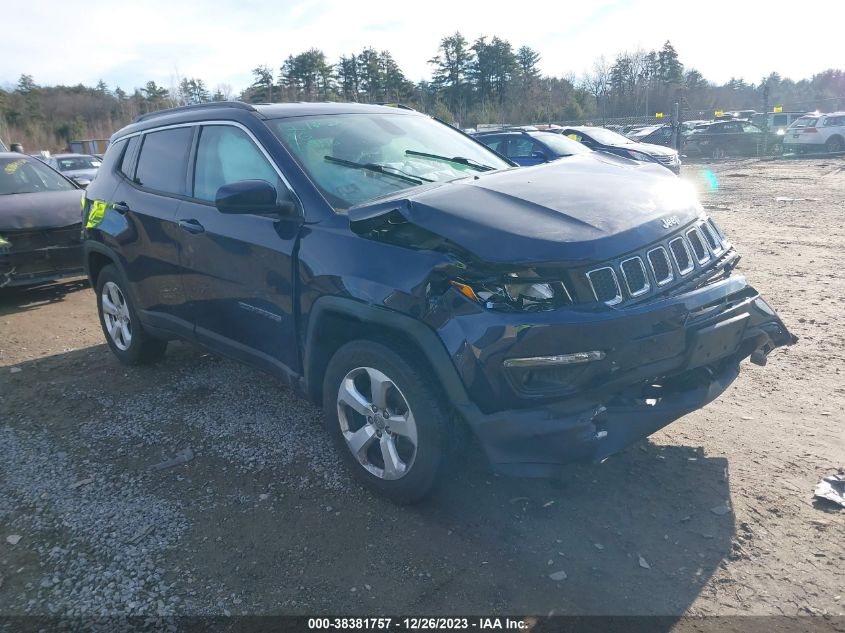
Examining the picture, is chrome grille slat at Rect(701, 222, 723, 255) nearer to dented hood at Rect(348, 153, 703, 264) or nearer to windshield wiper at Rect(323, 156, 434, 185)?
dented hood at Rect(348, 153, 703, 264)

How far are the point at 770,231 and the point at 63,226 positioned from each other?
9.51m

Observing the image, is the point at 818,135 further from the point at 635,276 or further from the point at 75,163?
the point at 635,276

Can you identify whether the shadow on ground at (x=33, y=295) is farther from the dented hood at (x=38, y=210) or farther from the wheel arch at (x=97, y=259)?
the wheel arch at (x=97, y=259)

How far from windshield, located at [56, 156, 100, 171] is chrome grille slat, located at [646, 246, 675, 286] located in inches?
747

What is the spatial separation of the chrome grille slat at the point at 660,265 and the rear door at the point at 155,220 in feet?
9.48

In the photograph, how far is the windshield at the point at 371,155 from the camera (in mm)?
3594

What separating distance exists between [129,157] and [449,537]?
379 cm

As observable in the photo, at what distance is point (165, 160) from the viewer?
4605mm

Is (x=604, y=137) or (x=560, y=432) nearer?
(x=560, y=432)

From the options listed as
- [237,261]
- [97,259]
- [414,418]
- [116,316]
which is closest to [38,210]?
[97,259]

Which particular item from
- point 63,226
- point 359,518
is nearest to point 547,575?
point 359,518

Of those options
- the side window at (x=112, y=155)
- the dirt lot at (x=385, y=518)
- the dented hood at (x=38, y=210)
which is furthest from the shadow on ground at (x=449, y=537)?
the dented hood at (x=38, y=210)

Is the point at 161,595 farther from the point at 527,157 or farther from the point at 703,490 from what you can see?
the point at 527,157

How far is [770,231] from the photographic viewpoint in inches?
392
